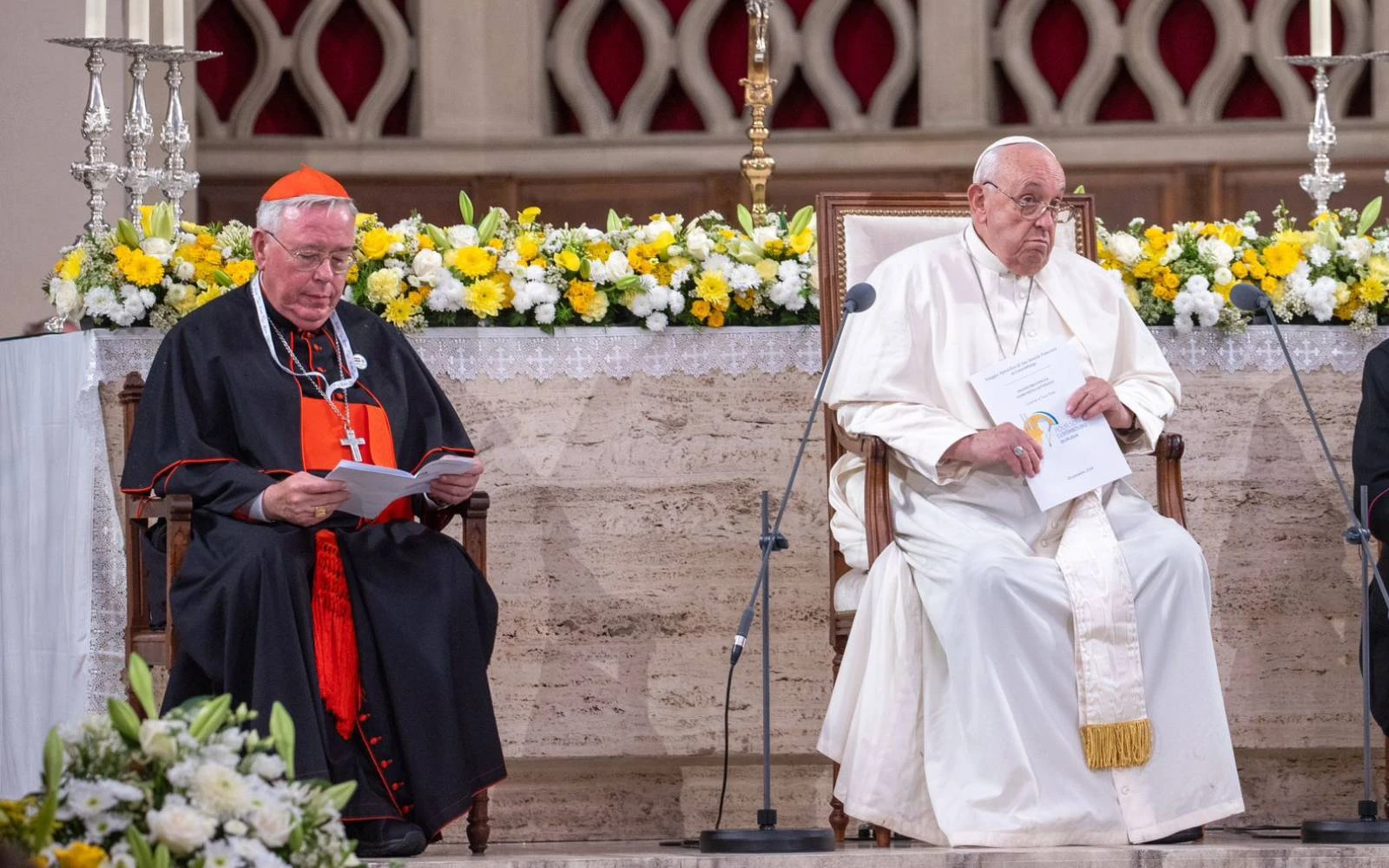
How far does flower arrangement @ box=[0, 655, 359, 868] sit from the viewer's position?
2.58 meters

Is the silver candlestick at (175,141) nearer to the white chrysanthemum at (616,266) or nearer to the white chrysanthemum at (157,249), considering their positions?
the white chrysanthemum at (157,249)

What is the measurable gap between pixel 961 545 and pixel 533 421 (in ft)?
4.81

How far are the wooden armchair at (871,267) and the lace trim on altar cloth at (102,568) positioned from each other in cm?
180

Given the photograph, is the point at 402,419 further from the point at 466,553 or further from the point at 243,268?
the point at 243,268

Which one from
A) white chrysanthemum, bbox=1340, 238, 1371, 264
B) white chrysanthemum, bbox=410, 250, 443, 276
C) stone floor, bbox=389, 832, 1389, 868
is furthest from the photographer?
white chrysanthemum, bbox=1340, 238, 1371, 264

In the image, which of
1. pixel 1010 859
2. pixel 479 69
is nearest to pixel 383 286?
pixel 1010 859

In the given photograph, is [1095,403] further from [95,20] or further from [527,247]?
[95,20]

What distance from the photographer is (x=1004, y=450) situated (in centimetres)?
498

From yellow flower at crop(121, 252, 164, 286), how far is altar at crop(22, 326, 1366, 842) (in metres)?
0.69

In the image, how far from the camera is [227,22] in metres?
8.67

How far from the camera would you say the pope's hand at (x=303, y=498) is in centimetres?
463

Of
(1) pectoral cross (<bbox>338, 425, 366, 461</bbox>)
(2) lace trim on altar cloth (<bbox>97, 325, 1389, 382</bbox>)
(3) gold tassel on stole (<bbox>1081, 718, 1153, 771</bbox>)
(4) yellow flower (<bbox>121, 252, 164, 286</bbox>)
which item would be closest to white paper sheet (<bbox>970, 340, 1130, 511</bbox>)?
(3) gold tassel on stole (<bbox>1081, 718, 1153, 771</bbox>)

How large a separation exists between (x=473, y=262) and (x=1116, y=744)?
2.11 m

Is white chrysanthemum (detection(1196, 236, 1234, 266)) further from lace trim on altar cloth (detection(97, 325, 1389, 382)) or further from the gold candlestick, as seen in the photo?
the gold candlestick
